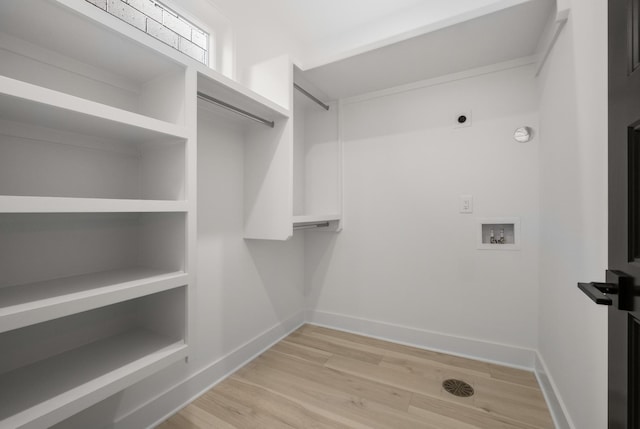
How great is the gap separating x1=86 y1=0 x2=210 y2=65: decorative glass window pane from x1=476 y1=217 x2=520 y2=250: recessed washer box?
7.51 feet

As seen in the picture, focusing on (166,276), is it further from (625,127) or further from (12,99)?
(625,127)

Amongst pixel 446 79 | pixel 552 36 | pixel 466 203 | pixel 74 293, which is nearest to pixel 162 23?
pixel 74 293

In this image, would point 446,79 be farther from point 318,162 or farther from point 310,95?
point 318,162

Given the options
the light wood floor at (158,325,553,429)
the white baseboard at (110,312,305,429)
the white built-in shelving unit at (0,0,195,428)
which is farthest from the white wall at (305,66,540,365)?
the white built-in shelving unit at (0,0,195,428)

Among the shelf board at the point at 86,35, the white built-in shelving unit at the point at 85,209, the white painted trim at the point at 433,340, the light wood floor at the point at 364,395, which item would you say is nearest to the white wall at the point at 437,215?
the white painted trim at the point at 433,340

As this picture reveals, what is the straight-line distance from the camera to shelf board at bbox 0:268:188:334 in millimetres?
798

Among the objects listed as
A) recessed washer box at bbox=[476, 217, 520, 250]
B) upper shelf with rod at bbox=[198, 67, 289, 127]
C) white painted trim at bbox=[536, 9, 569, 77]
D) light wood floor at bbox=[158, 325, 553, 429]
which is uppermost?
white painted trim at bbox=[536, 9, 569, 77]

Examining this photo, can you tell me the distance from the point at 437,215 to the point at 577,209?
1.03 metres

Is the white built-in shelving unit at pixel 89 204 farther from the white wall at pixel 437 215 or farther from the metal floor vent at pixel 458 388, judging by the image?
the metal floor vent at pixel 458 388

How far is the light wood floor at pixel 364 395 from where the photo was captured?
1.50 m

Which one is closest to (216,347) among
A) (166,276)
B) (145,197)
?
(166,276)

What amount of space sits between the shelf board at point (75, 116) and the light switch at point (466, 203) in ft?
6.39

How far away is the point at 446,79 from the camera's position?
7.11ft

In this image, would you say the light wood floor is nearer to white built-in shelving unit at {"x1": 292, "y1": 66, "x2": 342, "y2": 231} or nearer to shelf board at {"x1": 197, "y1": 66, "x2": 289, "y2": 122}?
white built-in shelving unit at {"x1": 292, "y1": 66, "x2": 342, "y2": 231}
